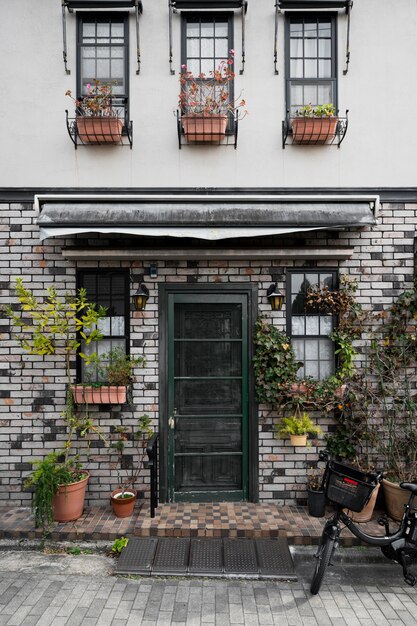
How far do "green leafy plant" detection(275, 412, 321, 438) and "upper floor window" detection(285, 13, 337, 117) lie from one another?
3797mm

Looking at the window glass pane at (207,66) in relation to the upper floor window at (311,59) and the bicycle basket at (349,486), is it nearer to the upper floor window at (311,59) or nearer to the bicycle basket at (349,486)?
the upper floor window at (311,59)

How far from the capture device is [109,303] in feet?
18.6

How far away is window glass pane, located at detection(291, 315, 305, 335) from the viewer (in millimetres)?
5715

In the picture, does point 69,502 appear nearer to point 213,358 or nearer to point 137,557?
point 137,557

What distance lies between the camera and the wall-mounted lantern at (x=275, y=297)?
5.45 m

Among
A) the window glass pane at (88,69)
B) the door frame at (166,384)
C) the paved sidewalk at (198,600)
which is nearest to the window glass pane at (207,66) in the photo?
the window glass pane at (88,69)

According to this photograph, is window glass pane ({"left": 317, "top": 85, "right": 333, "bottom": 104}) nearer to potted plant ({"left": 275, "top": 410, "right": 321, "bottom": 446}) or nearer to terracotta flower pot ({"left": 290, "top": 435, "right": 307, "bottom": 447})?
potted plant ({"left": 275, "top": 410, "right": 321, "bottom": 446})

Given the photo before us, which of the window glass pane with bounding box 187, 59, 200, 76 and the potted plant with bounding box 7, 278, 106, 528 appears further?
the window glass pane with bounding box 187, 59, 200, 76

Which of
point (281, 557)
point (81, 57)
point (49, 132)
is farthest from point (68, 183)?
point (281, 557)

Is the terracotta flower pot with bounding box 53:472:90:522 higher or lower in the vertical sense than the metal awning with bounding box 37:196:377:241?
lower

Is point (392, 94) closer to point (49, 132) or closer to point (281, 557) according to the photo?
point (49, 132)

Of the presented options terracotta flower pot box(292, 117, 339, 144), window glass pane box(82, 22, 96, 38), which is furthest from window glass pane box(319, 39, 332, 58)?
window glass pane box(82, 22, 96, 38)

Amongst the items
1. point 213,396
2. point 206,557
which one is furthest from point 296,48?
point 206,557

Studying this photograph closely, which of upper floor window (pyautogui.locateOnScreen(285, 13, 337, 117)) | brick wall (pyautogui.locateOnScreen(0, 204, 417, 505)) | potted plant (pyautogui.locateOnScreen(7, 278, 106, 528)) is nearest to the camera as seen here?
potted plant (pyautogui.locateOnScreen(7, 278, 106, 528))
